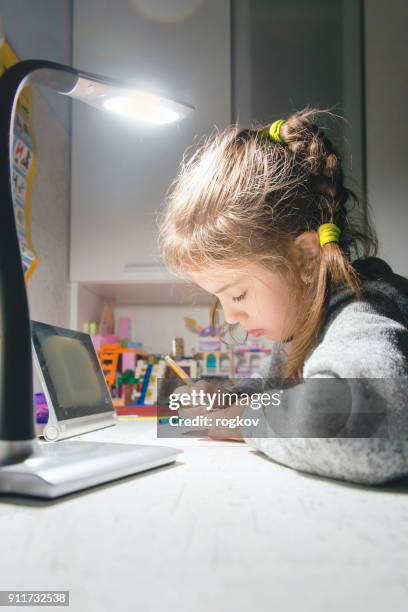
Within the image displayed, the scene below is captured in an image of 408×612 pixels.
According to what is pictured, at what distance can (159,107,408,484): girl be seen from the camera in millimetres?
520

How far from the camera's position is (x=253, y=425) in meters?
0.69

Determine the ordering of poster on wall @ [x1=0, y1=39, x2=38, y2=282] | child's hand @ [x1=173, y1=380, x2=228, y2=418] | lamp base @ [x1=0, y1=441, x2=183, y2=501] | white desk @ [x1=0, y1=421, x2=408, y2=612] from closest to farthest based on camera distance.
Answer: white desk @ [x1=0, y1=421, x2=408, y2=612] < lamp base @ [x1=0, y1=441, x2=183, y2=501] < child's hand @ [x1=173, y1=380, x2=228, y2=418] < poster on wall @ [x1=0, y1=39, x2=38, y2=282]

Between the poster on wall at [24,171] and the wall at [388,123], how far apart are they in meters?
1.02

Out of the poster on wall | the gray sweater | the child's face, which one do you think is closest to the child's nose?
the child's face

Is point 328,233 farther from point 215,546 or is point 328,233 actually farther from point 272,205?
point 215,546

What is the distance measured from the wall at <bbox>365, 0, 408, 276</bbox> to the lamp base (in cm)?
128

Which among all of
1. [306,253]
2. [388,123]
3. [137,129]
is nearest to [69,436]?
[306,253]

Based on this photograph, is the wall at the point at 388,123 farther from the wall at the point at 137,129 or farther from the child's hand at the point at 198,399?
the child's hand at the point at 198,399

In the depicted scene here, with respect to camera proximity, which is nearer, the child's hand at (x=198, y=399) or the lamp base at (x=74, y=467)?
the lamp base at (x=74, y=467)

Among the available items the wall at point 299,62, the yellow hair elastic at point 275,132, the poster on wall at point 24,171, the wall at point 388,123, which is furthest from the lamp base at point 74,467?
the wall at point 299,62

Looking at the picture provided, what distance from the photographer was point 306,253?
0.79 m

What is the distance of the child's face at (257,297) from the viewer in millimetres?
798

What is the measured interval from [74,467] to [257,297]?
430 mm

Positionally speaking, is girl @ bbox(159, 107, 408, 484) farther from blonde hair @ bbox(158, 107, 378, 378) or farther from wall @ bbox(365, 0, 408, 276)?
wall @ bbox(365, 0, 408, 276)
